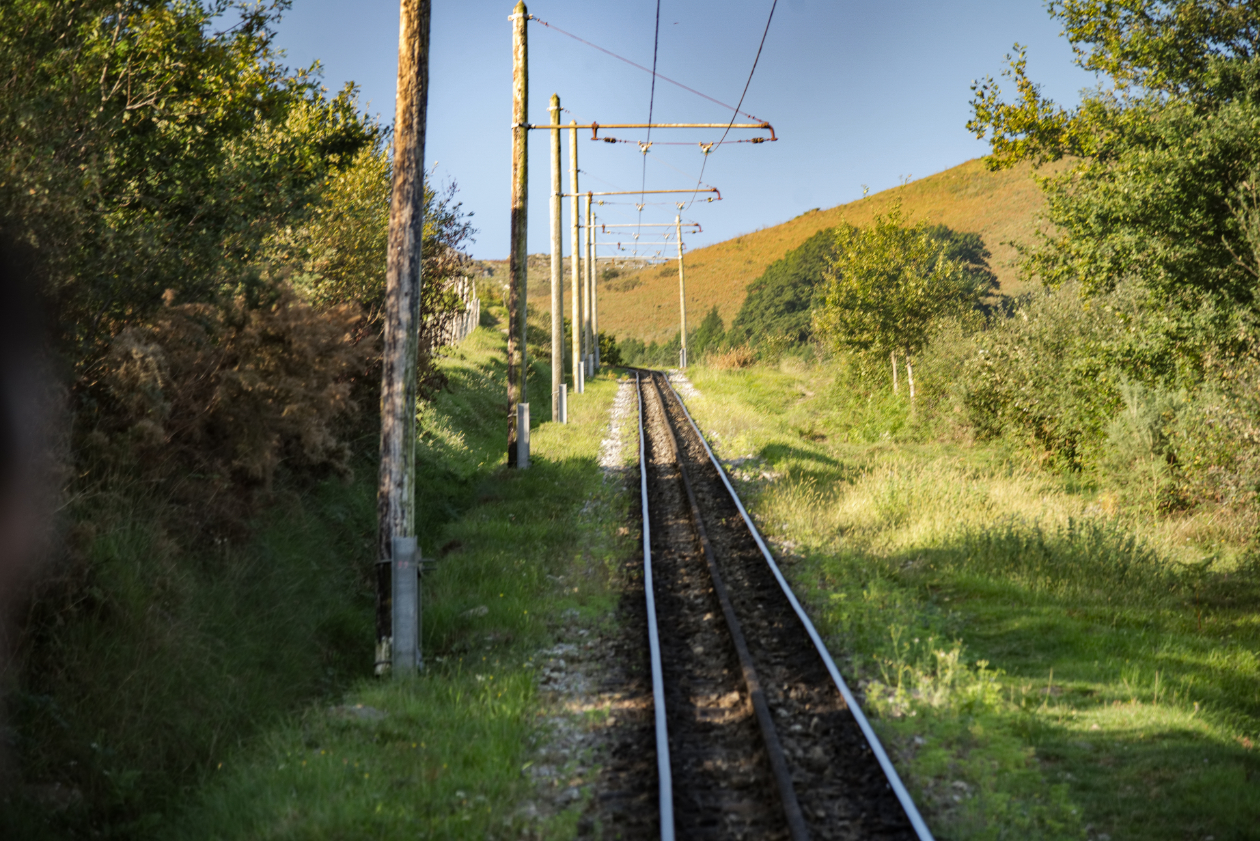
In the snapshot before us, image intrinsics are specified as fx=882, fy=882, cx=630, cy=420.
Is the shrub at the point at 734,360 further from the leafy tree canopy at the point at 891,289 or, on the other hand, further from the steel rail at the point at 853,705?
the steel rail at the point at 853,705

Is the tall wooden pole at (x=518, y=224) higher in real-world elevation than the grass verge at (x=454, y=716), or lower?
higher

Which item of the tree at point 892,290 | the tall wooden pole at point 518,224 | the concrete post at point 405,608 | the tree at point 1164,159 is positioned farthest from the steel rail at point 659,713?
the tree at point 892,290

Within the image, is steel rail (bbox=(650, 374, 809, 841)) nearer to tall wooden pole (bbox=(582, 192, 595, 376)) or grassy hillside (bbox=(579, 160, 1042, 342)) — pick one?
tall wooden pole (bbox=(582, 192, 595, 376))

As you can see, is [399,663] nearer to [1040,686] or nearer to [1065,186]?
[1040,686]

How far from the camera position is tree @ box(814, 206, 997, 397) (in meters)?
31.1

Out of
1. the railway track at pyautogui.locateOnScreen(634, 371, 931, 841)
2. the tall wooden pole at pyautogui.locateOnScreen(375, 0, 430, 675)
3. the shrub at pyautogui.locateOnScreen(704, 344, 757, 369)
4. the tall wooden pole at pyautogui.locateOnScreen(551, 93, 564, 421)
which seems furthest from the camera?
the shrub at pyautogui.locateOnScreen(704, 344, 757, 369)

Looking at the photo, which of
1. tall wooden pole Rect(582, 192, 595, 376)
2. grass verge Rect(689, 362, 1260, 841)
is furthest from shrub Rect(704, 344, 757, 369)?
grass verge Rect(689, 362, 1260, 841)

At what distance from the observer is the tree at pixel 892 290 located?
31.1 m

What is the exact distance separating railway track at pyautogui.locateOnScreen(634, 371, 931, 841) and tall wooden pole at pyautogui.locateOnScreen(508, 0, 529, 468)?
703 cm

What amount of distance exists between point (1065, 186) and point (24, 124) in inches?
871

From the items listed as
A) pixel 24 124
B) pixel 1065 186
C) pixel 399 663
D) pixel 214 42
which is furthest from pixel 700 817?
pixel 1065 186

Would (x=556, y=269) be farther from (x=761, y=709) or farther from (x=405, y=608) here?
(x=761, y=709)

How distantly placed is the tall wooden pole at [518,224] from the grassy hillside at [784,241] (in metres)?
68.9

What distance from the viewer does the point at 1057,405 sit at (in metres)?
21.7
